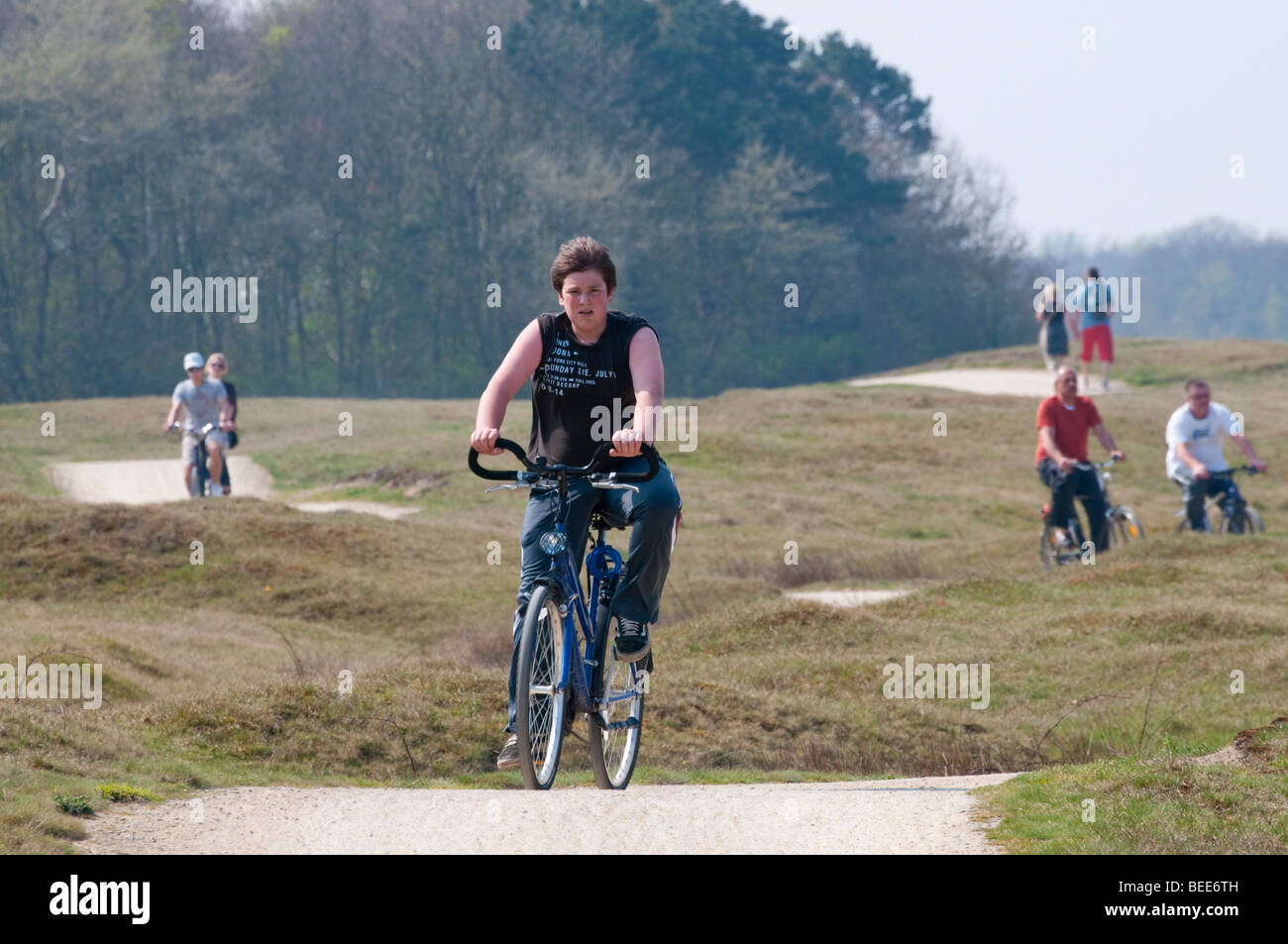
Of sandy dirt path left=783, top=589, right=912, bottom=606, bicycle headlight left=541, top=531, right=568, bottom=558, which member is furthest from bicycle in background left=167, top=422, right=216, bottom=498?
bicycle headlight left=541, top=531, right=568, bottom=558

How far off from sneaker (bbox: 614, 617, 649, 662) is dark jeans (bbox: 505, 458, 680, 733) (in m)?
0.08

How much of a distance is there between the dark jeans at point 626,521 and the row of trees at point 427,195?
51.2 meters

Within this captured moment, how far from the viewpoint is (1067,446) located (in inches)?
657

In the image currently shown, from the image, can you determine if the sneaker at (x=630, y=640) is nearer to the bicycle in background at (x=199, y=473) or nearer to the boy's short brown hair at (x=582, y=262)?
the boy's short brown hair at (x=582, y=262)

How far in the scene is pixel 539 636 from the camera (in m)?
6.63

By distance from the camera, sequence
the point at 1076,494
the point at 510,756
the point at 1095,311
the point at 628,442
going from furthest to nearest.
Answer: the point at 1095,311, the point at 1076,494, the point at 510,756, the point at 628,442

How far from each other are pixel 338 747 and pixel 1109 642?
6.96 metres

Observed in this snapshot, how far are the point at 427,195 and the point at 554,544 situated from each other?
60.5 m

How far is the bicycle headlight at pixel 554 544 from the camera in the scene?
6617 millimetres

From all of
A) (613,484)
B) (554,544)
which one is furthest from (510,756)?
(613,484)

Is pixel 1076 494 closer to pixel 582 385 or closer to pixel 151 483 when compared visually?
pixel 582 385

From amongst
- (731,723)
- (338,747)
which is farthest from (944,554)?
(338,747)

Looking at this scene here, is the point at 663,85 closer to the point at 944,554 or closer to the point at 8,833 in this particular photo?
the point at 944,554

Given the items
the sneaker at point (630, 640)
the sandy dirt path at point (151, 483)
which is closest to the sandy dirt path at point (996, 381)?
the sandy dirt path at point (151, 483)
